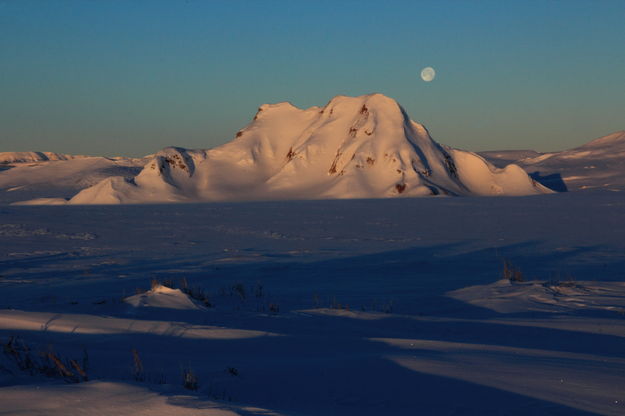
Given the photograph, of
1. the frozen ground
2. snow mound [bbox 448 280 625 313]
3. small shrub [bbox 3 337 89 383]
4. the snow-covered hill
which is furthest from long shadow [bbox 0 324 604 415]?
the snow-covered hill

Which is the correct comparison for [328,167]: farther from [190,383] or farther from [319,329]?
[190,383]

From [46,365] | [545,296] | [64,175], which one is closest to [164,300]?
[46,365]

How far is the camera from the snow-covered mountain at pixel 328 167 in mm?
62625

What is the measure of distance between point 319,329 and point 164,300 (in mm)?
2228

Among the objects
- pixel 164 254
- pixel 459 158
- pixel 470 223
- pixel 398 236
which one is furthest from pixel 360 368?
pixel 459 158

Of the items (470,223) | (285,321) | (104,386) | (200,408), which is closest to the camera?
(200,408)

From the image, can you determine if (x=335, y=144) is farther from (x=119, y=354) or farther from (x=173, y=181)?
(x=119, y=354)

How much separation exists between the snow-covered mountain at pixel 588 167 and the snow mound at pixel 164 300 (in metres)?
77.2

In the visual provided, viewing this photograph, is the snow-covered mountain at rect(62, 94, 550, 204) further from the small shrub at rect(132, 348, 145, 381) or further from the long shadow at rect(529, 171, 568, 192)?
the small shrub at rect(132, 348, 145, 381)

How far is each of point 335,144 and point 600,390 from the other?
70.4 meters

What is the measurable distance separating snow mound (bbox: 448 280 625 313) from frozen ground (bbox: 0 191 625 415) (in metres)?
0.04

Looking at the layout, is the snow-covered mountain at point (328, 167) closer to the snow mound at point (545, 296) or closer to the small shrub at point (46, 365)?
the snow mound at point (545, 296)

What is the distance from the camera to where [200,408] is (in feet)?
7.89

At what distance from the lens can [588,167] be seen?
10900cm
